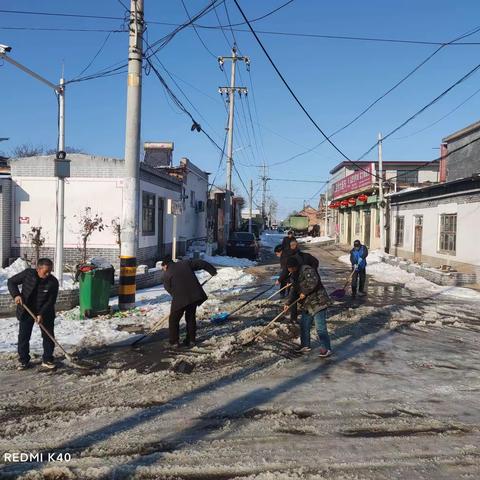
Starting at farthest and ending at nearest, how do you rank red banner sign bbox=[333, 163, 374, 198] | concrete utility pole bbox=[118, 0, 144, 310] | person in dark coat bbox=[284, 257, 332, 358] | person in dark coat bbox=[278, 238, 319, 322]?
red banner sign bbox=[333, 163, 374, 198], concrete utility pole bbox=[118, 0, 144, 310], person in dark coat bbox=[278, 238, 319, 322], person in dark coat bbox=[284, 257, 332, 358]

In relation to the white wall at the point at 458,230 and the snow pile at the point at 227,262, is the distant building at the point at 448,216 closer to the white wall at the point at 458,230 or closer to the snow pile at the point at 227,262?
the white wall at the point at 458,230

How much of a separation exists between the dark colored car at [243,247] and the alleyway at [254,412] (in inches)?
747

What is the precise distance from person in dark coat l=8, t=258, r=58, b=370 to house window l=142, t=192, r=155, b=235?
36.6 ft

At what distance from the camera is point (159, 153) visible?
2720cm

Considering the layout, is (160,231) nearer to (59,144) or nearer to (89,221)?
(89,221)

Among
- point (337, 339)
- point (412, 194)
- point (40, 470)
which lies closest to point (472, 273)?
point (412, 194)

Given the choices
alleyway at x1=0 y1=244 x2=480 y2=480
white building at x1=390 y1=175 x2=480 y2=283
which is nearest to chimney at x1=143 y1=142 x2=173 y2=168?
white building at x1=390 y1=175 x2=480 y2=283

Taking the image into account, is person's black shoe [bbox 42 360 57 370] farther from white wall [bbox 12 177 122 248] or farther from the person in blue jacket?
white wall [bbox 12 177 122 248]

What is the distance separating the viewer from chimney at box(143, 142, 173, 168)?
26969 mm

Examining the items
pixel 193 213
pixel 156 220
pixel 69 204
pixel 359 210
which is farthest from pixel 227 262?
pixel 359 210

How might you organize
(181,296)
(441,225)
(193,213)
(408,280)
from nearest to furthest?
1. (181,296)
2. (408,280)
3. (441,225)
4. (193,213)

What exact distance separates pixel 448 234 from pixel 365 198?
13418 millimetres

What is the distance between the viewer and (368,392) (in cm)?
578

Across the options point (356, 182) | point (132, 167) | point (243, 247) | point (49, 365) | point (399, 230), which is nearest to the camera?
point (49, 365)
